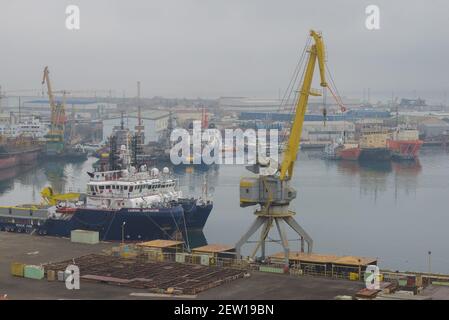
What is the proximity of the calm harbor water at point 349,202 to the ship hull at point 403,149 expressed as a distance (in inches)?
103

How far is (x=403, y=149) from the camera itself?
106 metres

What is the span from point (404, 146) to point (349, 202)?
50.7m

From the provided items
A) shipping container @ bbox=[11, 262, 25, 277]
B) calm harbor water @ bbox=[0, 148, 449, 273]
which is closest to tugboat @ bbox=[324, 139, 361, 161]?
calm harbor water @ bbox=[0, 148, 449, 273]

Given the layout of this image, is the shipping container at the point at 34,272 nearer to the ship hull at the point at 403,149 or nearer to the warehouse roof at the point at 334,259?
the warehouse roof at the point at 334,259

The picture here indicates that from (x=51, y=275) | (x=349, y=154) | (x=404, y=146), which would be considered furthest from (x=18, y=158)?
(x=51, y=275)

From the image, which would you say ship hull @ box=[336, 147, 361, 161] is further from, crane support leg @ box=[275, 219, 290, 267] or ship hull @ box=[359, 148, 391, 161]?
crane support leg @ box=[275, 219, 290, 267]

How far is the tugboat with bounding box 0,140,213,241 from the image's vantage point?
129 feet

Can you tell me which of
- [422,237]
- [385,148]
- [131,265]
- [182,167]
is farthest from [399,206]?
[385,148]

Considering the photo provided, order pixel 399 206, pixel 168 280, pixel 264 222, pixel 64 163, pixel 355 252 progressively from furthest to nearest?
pixel 64 163, pixel 399 206, pixel 355 252, pixel 264 222, pixel 168 280

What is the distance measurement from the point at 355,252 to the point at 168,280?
46.9 ft

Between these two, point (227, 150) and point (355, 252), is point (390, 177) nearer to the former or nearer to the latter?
point (227, 150)

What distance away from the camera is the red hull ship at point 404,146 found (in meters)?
104
